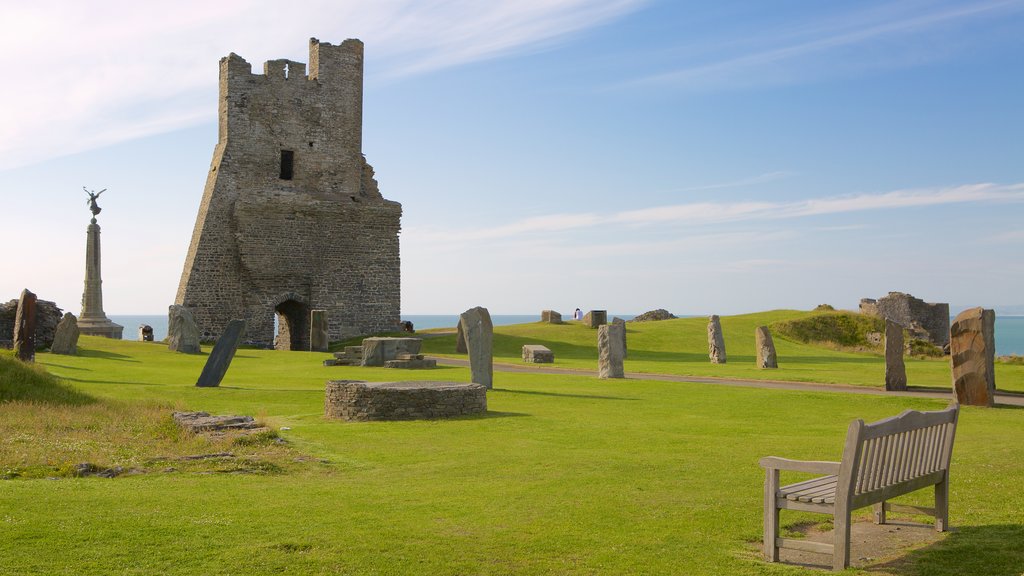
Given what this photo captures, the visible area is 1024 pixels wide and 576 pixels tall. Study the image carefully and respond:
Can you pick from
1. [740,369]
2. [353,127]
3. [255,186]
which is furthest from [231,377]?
[353,127]

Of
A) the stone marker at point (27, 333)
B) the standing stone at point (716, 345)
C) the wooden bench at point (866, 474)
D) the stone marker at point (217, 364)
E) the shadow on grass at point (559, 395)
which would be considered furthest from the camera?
the standing stone at point (716, 345)

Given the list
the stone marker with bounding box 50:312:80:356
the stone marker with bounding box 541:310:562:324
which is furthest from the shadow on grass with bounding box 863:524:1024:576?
the stone marker with bounding box 541:310:562:324

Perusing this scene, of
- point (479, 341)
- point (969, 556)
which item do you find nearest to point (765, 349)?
point (479, 341)

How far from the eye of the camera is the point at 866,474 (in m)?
7.32

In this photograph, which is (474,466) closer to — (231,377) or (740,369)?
(231,377)

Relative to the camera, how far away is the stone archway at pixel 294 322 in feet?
154

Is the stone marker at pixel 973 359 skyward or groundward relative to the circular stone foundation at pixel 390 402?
skyward

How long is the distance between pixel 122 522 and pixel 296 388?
548 inches

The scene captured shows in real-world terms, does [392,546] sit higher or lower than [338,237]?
lower

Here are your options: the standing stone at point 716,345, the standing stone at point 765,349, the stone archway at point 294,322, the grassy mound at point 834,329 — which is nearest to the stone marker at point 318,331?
the stone archway at point 294,322

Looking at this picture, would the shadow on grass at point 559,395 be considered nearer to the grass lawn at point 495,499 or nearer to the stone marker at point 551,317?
the grass lawn at point 495,499

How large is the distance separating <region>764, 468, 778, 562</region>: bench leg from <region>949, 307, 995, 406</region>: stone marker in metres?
13.0

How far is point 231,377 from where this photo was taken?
81.8ft

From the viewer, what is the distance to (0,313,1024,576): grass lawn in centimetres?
718
